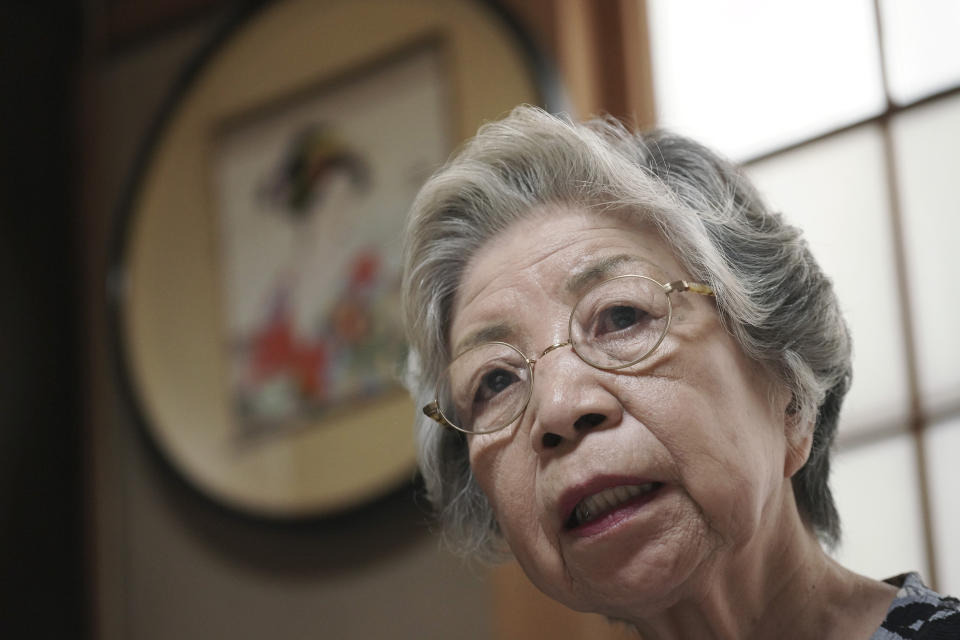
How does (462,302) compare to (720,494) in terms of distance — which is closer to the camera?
(720,494)

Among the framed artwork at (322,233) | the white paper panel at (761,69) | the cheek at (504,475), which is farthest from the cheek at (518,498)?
the framed artwork at (322,233)

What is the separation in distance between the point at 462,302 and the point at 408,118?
1.21 m

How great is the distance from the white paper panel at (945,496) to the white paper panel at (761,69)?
1.72ft

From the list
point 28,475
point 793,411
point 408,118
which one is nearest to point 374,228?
Result: point 408,118

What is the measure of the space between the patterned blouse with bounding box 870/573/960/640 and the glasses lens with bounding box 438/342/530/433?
15.8 inches

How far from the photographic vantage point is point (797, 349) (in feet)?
3.98

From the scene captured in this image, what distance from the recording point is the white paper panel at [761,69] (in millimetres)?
1946

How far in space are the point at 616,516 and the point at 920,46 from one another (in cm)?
111

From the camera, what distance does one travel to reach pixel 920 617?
1132 mm

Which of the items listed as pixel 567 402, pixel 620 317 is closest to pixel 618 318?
pixel 620 317

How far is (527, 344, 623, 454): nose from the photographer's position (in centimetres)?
112

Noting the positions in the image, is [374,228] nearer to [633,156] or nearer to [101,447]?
[101,447]

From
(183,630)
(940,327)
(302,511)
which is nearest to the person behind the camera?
(940,327)

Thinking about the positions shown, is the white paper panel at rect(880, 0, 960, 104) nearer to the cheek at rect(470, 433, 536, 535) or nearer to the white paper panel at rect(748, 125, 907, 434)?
the white paper panel at rect(748, 125, 907, 434)
